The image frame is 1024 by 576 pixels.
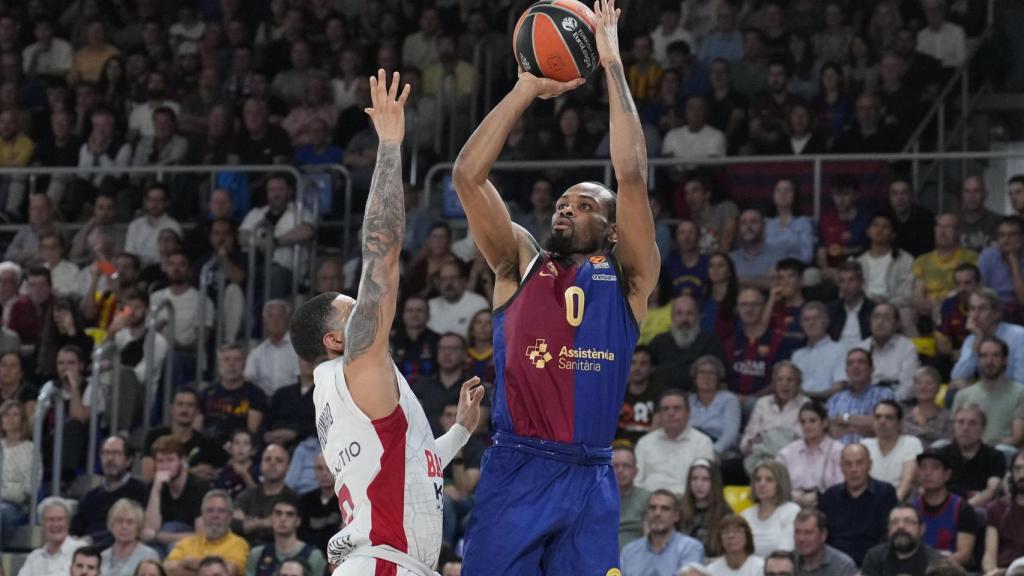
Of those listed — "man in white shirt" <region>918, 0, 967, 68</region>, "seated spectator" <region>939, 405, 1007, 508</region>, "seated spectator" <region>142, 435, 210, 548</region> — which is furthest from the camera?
"man in white shirt" <region>918, 0, 967, 68</region>

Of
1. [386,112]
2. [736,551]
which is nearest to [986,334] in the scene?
[736,551]

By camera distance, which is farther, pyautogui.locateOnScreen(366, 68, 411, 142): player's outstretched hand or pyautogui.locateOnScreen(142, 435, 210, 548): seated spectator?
pyautogui.locateOnScreen(142, 435, 210, 548): seated spectator

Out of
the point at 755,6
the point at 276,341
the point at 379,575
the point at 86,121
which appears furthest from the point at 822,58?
the point at 379,575

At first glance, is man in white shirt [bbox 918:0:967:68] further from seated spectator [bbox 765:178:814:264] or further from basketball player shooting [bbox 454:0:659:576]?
basketball player shooting [bbox 454:0:659:576]

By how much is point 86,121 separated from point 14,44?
6.84 ft

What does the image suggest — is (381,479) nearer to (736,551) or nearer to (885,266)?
(736,551)

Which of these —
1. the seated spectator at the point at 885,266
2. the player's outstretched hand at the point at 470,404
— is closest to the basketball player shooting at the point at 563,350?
the player's outstretched hand at the point at 470,404

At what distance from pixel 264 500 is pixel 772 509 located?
13.7ft

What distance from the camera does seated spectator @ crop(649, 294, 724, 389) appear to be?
1539 cm

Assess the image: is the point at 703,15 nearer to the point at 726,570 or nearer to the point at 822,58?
the point at 822,58

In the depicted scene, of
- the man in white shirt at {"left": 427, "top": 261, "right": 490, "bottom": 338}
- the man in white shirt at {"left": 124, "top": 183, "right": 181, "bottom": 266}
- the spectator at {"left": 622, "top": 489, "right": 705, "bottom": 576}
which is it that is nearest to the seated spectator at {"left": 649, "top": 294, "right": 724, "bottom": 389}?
the man in white shirt at {"left": 427, "top": 261, "right": 490, "bottom": 338}

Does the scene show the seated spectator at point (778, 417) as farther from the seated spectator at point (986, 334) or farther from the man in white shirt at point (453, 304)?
the man in white shirt at point (453, 304)

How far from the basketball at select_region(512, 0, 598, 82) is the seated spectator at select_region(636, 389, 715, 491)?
661 centimetres

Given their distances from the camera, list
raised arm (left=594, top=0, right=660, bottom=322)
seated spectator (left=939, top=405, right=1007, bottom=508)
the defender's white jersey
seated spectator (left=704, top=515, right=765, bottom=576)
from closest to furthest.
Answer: the defender's white jersey < raised arm (left=594, top=0, right=660, bottom=322) < seated spectator (left=704, top=515, right=765, bottom=576) < seated spectator (left=939, top=405, right=1007, bottom=508)
